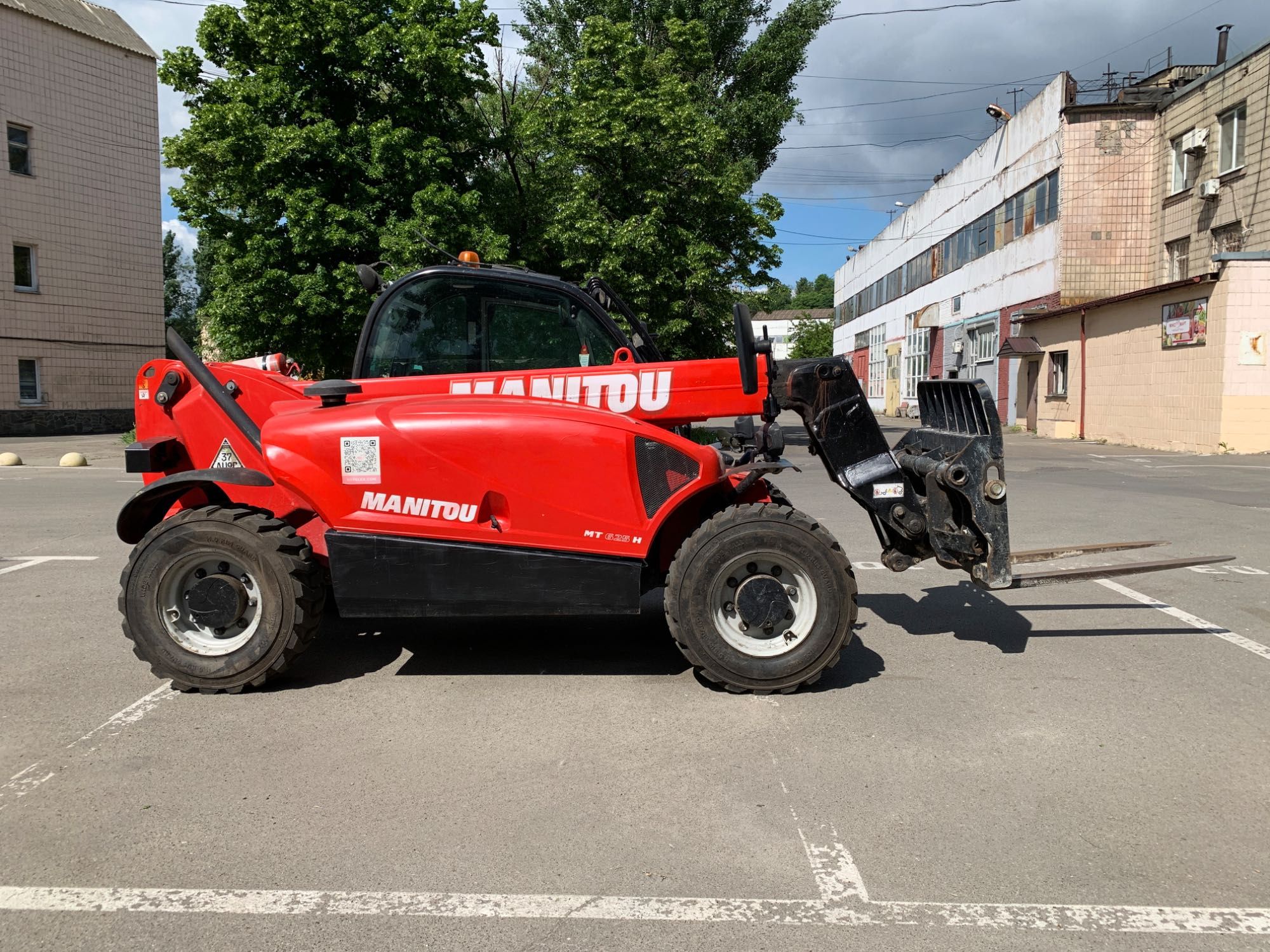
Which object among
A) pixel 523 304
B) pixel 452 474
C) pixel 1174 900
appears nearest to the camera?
pixel 1174 900

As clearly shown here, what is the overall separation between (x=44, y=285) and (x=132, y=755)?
31654mm

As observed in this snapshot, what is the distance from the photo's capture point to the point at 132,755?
427cm

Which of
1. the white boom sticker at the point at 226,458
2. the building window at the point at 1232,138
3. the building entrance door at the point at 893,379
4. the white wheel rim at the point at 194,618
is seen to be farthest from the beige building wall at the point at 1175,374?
the building entrance door at the point at 893,379

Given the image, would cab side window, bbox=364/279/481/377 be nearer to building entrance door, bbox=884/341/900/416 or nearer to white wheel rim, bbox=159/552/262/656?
white wheel rim, bbox=159/552/262/656

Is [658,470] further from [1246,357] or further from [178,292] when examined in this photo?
[178,292]

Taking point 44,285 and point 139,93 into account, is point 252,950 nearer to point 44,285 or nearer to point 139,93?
point 44,285

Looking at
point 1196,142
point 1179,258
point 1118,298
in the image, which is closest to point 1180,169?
point 1196,142

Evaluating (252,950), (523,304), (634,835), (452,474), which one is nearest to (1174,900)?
(634,835)

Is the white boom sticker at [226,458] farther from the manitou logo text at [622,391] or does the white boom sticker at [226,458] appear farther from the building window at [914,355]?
the building window at [914,355]

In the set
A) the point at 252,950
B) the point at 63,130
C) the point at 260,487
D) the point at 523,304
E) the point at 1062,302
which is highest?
the point at 63,130

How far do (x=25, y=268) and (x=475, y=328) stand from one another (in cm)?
3074

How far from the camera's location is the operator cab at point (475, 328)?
5941mm

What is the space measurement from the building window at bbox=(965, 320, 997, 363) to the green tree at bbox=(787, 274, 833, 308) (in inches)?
4978

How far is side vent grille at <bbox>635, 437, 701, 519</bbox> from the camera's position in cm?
492
